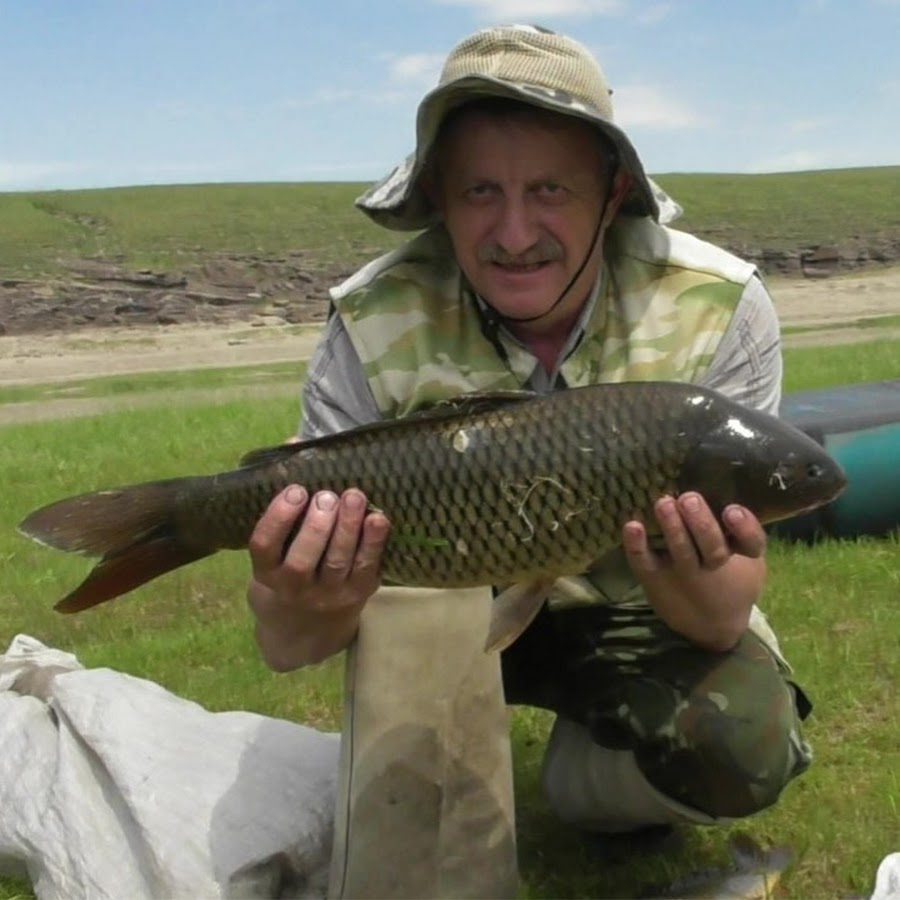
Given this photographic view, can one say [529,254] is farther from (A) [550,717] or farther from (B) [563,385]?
(A) [550,717]

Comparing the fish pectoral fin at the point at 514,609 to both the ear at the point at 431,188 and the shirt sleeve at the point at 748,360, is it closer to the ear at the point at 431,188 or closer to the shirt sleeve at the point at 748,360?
the shirt sleeve at the point at 748,360

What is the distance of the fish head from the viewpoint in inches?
87.8

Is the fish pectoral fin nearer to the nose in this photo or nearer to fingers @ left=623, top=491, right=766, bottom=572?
fingers @ left=623, top=491, right=766, bottom=572

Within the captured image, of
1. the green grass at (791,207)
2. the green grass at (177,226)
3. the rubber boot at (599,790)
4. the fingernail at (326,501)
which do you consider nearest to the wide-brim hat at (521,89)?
the fingernail at (326,501)

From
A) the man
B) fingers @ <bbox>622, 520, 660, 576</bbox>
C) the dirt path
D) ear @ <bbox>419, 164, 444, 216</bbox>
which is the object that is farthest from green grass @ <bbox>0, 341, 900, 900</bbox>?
the dirt path

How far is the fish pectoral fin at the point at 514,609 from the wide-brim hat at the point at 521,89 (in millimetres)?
766

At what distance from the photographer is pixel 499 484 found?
223cm

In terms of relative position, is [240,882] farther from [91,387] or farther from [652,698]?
[91,387]

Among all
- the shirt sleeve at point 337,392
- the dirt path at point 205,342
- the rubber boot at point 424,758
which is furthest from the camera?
the dirt path at point 205,342

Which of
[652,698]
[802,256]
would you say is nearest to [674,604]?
[652,698]

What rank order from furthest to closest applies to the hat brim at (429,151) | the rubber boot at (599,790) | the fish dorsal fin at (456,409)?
the rubber boot at (599,790) < the hat brim at (429,151) < the fish dorsal fin at (456,409)

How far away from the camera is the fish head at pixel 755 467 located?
2230 millimetres

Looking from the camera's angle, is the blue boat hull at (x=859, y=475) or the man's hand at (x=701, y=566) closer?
the man's hand at (x=701, y=566)

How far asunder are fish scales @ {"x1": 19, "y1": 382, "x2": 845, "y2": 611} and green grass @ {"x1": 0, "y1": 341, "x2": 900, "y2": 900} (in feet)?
2.87
